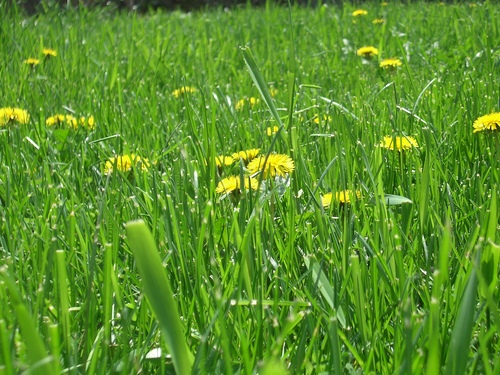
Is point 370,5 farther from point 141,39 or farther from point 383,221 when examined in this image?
point 383,221

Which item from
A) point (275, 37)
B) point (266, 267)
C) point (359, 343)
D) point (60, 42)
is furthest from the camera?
point (275, 37)

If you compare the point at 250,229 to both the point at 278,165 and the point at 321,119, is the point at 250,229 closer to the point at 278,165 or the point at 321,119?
the point at 278,165

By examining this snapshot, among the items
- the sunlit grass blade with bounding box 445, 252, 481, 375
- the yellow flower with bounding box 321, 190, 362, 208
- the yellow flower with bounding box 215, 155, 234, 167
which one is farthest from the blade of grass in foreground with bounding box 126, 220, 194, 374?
the yellow flower with bounding box 215, 155, 234, 167

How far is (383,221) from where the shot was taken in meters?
0.89

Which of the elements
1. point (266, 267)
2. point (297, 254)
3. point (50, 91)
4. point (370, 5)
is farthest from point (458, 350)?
point (370, 5)

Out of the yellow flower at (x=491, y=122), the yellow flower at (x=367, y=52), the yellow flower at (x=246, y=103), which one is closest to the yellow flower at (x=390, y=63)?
the yellow flower at (x=367, y=52)

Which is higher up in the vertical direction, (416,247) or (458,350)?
(458,350)

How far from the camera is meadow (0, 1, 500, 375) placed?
651mm

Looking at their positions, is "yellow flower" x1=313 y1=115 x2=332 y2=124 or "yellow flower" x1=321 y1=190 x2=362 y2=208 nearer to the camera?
"yellow flower" x1=321 y1=190 x2=362 y2=208

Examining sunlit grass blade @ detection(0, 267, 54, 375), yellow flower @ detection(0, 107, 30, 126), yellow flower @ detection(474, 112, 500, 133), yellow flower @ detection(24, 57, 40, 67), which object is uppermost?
sunlit grass blade @ detection(0, 267, 54, 375)

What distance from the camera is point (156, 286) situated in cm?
48

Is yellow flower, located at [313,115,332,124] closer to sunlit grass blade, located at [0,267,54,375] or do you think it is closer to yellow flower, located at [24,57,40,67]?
sunlit grass blade, located at [0,267,54,375]

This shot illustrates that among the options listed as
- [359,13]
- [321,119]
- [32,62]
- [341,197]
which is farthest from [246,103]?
[359,13]

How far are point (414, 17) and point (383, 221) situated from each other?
122 inches
